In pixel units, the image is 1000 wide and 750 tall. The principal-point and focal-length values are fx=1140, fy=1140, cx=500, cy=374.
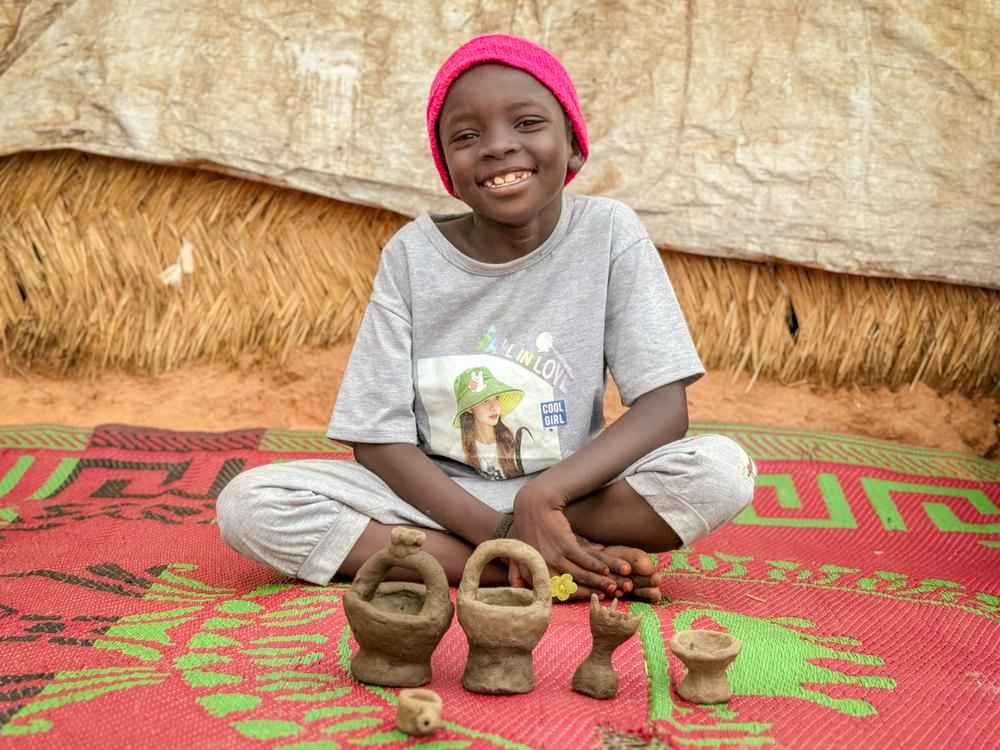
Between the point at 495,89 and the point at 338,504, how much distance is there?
888 millimetres

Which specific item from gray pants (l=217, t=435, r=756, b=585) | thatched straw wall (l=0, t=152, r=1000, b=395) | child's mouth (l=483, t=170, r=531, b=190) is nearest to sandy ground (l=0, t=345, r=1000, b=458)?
thatched straw wall (l=0, t=152, r=1000, b=395)

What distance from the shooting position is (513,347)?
241 centimetres

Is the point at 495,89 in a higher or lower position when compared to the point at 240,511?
higher

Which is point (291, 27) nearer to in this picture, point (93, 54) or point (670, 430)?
point (93, 54)

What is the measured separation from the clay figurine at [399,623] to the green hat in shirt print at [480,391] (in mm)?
805

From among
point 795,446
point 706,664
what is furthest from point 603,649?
point 795,446

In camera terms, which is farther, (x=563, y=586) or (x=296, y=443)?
(x=296, y=443)

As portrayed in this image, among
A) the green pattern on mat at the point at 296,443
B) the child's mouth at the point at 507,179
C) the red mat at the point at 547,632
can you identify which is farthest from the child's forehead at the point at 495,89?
the green pattern on mat at the point at 296,443

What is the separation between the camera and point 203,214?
3797mm

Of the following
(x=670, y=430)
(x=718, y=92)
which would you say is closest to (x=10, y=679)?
(x=670, y=430)

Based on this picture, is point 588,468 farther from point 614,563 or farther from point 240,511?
point 240,511

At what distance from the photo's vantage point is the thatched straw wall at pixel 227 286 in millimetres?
3707

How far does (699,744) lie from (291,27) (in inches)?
109

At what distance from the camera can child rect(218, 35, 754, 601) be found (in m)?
2.22
